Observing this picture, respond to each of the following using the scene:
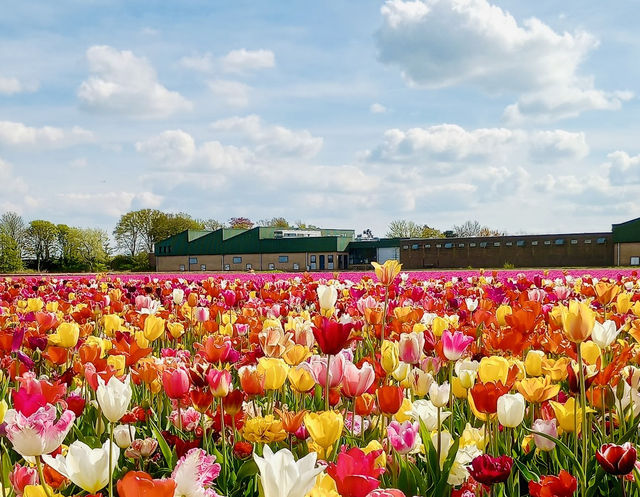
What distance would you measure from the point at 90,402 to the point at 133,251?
9060 centimetres

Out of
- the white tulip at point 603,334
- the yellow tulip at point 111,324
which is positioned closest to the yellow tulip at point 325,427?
the white tulip at point 603,334

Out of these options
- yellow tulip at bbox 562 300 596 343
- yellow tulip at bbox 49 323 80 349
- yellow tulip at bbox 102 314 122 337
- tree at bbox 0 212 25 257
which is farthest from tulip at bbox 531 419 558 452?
tree at bbox 0 212 25 257

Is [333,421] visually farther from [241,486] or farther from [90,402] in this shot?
[90,402]

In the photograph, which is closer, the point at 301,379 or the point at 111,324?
the point at 301,379

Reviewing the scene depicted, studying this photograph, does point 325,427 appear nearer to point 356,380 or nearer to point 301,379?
point 356,380

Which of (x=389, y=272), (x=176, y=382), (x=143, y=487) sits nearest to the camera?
(x=143, y=487)

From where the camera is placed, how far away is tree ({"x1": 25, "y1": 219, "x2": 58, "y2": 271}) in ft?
278

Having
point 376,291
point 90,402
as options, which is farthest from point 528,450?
point 376,291

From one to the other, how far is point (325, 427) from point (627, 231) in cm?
5945

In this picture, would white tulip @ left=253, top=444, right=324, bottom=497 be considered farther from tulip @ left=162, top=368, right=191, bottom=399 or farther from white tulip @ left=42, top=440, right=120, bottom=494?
tulip @ left=162, top=368, right=191, bottom=399

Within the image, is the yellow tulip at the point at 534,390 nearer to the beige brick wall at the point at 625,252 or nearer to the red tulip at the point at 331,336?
the red tulip at the point at 331,336

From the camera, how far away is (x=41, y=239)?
282 feet

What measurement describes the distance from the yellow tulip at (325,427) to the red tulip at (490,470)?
379 mm

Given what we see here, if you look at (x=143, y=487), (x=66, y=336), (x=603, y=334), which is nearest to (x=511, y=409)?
(x=603, y=334)
